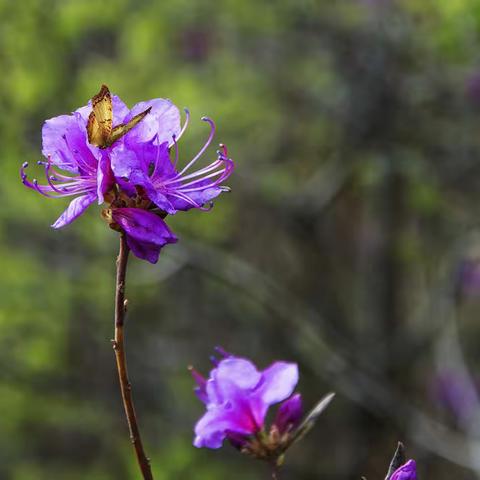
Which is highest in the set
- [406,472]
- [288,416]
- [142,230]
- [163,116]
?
[163,116]

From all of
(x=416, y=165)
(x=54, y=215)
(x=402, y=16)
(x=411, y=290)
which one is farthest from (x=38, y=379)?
(x=411, y=290)

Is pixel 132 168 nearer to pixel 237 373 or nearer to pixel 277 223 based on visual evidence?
pixel 237 373

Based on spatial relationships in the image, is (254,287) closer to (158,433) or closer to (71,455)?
(158,433)

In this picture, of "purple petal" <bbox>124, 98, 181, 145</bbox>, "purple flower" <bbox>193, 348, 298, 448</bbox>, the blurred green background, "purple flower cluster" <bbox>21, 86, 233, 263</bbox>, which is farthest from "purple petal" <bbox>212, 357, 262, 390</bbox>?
the blurred green background

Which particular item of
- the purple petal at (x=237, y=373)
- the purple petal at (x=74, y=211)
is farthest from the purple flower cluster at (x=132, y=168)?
the purple petal at (x=237, y=373)

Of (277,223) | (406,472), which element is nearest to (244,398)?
(406,472)

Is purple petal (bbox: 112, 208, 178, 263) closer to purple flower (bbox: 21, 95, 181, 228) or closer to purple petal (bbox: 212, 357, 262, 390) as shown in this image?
purple flower (bbox: 21, 95, 181, 228)
